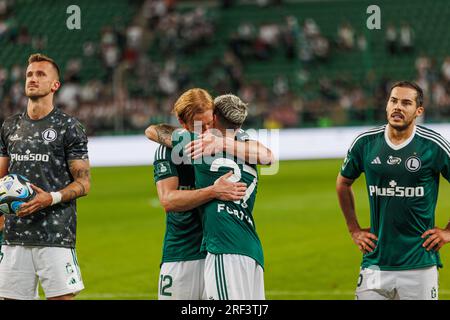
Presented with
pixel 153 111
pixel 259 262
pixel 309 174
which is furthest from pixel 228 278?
pixel 153 111

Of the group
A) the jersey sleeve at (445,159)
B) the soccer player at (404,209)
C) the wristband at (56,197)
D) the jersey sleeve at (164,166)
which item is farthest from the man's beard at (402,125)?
the wristband at (56,197)

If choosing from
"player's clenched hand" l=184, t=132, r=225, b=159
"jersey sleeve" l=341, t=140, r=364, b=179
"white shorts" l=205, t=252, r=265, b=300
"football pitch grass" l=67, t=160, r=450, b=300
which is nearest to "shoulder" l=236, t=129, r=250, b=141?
"player's clenched hand" l=184, t=132, r=225, b=159

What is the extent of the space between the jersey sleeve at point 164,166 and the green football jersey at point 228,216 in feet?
0.89

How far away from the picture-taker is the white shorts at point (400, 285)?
626 centimetres

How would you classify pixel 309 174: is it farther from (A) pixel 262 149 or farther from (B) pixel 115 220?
(A) pixel 262 149

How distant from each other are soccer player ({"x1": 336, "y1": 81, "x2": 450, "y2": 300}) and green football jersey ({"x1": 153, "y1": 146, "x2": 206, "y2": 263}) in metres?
1.26

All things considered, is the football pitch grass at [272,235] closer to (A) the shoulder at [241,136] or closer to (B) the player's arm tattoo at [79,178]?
(B) the player's arm tattoo at [79,178]

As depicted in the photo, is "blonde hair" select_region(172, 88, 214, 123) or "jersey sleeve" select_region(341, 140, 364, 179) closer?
"blonde hair" select_region(172, 88, 214, 123)

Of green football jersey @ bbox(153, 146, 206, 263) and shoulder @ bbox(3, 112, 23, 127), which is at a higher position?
shoulder @ bbox(3, 112, 23, 127)

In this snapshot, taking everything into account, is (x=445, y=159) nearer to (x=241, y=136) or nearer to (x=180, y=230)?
(x=241, y=136)

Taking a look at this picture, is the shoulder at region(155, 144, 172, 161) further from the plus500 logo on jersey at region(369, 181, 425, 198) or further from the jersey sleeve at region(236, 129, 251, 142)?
the plus500 logo on jersey at region(369, 181, 425, 198)

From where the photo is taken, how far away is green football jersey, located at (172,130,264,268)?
19.3ft

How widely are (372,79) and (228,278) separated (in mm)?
21625

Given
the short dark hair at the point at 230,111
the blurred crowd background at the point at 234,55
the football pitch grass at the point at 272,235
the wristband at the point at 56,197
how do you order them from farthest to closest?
the blurred crowd background at the point at 234,55 → the football pitch grass at the point at 272,235 → the wristband at the point at 56,197 → the short dark hair at the point at 230,111
